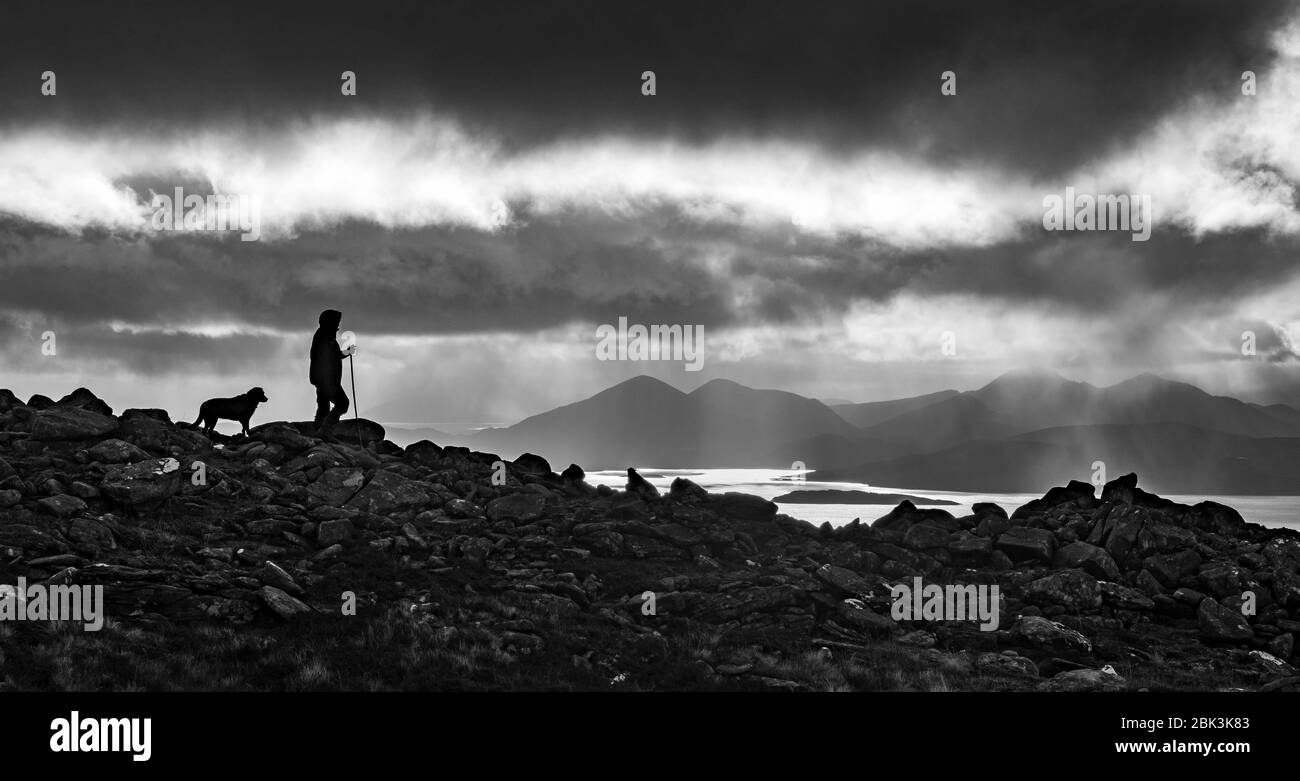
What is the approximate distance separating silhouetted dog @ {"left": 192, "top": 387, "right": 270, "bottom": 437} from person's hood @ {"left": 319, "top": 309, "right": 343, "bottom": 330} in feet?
17.9

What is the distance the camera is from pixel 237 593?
69.6 feet

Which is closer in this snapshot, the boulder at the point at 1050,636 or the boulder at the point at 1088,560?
the boulder at the point at 1050,636

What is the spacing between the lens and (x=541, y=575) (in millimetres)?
26734

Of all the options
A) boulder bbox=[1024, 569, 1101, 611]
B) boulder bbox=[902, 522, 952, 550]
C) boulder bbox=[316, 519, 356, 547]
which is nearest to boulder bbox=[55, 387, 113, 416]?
boulder bbox=[316, 519, 356, 547]

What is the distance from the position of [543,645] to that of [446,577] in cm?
612

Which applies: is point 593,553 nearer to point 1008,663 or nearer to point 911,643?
point 911,643

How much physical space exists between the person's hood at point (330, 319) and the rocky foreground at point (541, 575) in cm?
504

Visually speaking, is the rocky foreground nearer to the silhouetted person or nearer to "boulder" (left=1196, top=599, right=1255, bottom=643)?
"boulder" (left=1196, top=599, right=1255, bottom=643)

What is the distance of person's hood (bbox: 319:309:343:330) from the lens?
113 ft

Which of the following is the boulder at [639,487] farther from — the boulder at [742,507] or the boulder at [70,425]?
the boulder at [70,425]

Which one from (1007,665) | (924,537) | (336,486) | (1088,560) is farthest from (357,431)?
(1088,560)

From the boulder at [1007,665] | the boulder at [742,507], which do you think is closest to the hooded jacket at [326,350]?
the boulder at [742,507]

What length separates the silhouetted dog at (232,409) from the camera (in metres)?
36.6

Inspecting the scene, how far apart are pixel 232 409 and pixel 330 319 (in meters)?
6.87
